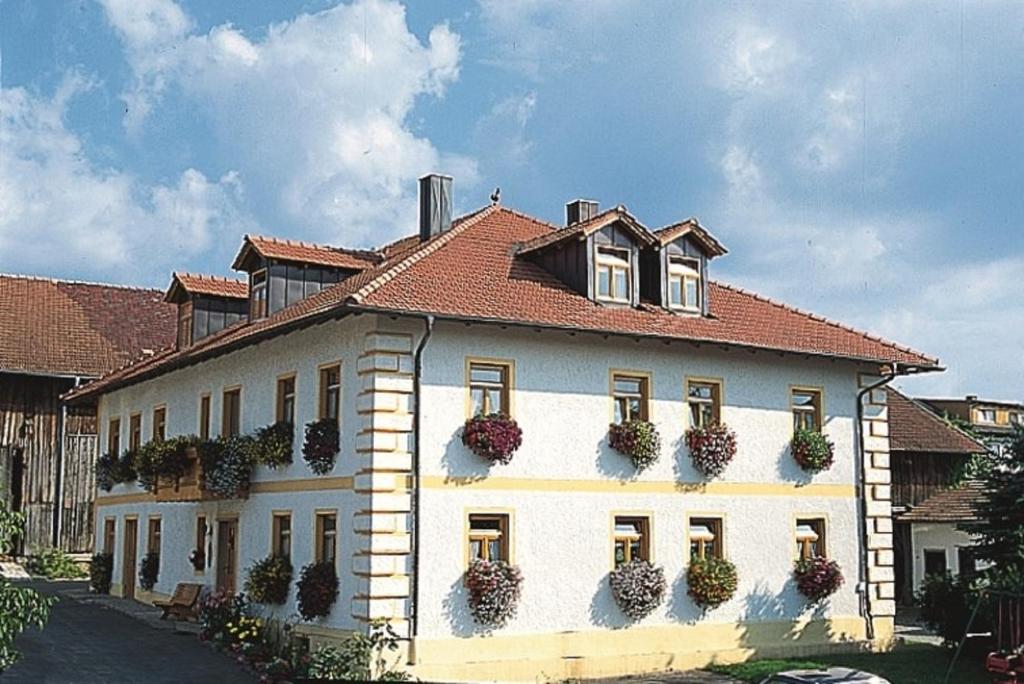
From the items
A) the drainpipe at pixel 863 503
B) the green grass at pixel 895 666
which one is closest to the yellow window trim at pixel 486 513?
the green grass at pixel 895 666

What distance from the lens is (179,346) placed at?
31844 mm

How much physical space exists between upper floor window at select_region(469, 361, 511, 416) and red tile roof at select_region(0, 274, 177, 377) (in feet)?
73.8

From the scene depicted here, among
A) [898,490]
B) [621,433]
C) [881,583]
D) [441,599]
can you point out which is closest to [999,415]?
[898,490]

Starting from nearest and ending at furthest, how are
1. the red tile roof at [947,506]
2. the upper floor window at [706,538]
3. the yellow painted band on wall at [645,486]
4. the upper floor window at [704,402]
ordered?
the yellow painted band on wall at [645,486] < the upper floor window at [706,538] < the upper floor window at [704,402] < the red tile roof at [947,506]

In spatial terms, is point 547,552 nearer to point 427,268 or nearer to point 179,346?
point 427,268

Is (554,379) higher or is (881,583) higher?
(554,379)

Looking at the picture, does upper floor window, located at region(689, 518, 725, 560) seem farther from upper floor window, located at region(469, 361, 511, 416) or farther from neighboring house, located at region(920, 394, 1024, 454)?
neighboring house, located at region(920, 394, 1024, 454)

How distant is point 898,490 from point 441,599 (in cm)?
2337

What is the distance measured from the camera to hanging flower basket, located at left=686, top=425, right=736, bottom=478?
998 inches

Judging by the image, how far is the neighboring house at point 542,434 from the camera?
72.9 ft

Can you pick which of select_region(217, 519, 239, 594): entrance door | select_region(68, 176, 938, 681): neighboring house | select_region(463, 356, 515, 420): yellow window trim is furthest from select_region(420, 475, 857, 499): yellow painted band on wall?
select_region(217, 519, 239, 594): entrance door

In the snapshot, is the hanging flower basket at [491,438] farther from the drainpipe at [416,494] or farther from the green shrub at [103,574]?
the green shrub at [103,574]

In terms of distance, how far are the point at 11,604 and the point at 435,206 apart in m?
16.7

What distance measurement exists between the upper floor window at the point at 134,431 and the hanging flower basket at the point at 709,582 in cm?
1499
